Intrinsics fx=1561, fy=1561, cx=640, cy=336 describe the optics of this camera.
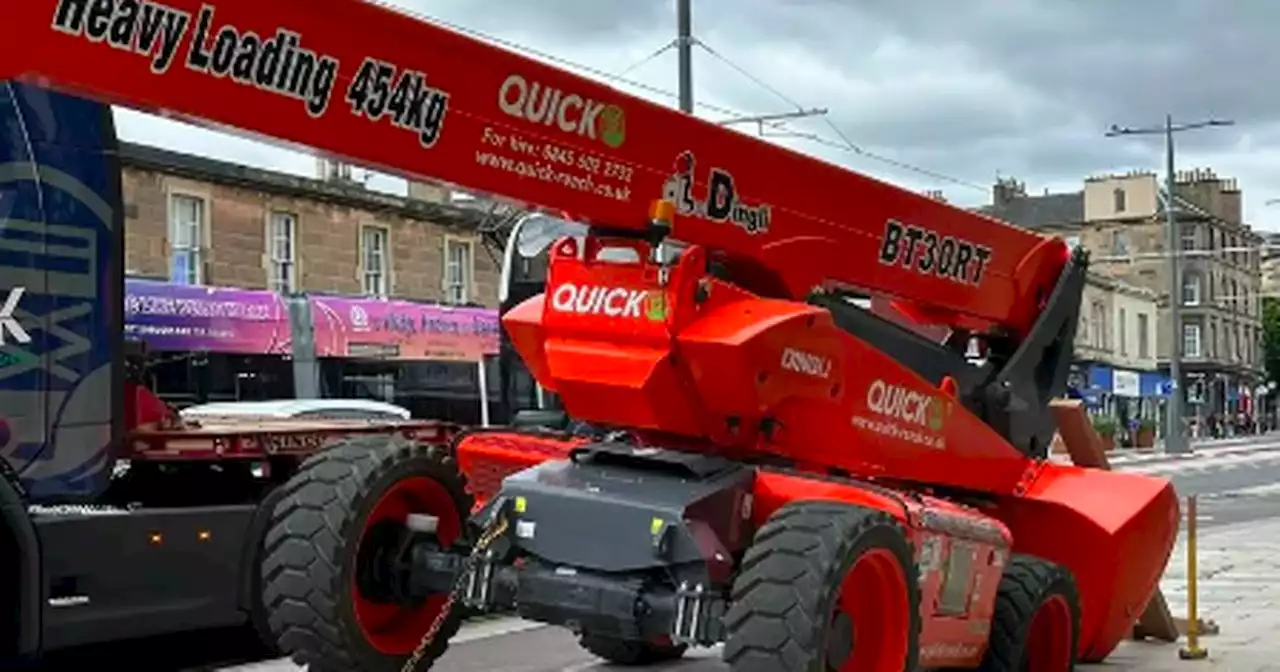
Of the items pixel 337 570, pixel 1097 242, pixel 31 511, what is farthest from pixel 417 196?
pixel 1097 242

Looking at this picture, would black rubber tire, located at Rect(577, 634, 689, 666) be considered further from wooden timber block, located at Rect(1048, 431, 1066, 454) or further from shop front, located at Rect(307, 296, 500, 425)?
shop front, located at Rect(307, 296, 500, 425)

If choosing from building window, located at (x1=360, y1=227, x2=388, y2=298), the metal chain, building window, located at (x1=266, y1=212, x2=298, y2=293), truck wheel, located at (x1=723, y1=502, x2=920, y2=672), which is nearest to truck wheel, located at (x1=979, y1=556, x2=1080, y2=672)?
truck wheel, located at (x1=723, y1=502, x2=920, y2=672)

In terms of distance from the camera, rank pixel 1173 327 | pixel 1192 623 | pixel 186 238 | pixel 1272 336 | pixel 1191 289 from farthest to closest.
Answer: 1. pixel 1272 336
2. pixel 1191 289
3. pixel 1173 327
4. pixel 186 238
5. pixel 1192 623

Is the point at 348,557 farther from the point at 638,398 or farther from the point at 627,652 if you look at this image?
the point at 627,652

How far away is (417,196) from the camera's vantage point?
3366 cm

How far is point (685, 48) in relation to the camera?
19.4 metres

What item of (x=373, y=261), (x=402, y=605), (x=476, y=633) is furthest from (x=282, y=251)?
(x=402, y=605)

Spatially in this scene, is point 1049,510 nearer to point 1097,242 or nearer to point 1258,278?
point 1097,242

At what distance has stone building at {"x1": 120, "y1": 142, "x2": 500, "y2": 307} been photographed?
26594mm

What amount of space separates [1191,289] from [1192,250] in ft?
41.7

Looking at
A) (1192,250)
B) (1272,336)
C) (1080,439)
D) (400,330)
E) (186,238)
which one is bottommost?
(1080,439)

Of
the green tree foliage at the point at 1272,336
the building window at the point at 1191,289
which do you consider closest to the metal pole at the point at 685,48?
the building window at the point at 1191,289

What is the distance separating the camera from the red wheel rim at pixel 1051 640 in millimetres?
8766

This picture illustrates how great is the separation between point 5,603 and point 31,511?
0.62m
